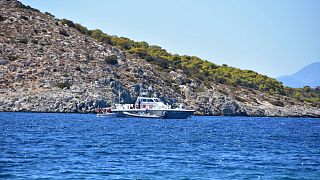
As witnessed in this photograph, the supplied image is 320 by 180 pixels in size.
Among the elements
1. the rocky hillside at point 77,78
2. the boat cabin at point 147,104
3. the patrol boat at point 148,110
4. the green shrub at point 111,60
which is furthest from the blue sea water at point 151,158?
the green shrub at point 111,60

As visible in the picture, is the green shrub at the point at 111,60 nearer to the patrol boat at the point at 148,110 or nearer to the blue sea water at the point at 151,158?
the patrol boat at the point at 148,110

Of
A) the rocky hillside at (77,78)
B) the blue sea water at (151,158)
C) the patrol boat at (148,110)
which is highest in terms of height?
the rocky hillside at (77,78)

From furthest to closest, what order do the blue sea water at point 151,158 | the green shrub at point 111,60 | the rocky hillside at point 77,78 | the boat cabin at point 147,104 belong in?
the green shrub at point 111,60 < the rocky hillside at point 77,78 < the boat cabin at point 147,104 < the blue sea water at point 151,158

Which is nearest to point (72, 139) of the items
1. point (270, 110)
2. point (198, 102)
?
point (198, 102)

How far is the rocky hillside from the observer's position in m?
132

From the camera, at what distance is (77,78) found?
139625 mm

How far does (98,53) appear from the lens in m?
159

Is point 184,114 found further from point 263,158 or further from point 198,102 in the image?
point 263,158

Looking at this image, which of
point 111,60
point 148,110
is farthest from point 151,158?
point 111,60

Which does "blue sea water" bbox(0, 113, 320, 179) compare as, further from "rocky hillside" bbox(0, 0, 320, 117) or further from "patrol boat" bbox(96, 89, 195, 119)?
"rocky hillside" bbox(0, 0, 320, 117)

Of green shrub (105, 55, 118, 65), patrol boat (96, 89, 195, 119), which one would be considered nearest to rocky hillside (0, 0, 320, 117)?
green shrub (105, 55, 118, 65)

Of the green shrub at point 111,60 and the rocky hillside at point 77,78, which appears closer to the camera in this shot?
the rocky hillside at point 77,78

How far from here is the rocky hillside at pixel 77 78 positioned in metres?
132

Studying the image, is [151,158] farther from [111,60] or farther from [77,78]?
[111,60]
